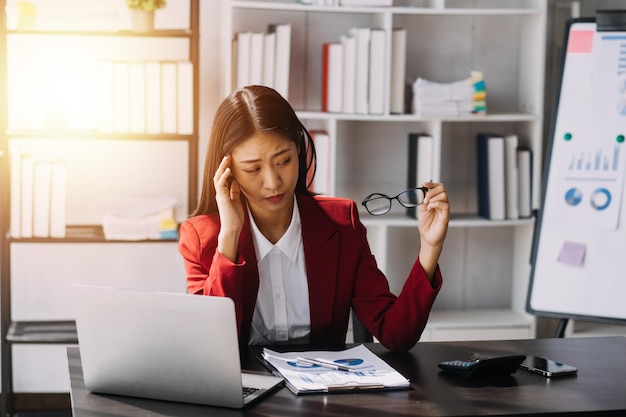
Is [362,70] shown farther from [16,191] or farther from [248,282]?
[248,282]

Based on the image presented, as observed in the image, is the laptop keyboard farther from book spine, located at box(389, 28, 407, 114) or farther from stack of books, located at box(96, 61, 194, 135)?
book spine, located at box(389, 28, 407, 114)

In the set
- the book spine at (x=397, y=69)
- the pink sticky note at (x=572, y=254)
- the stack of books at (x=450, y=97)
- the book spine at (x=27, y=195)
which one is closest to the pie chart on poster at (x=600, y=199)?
the pink sticky note at (x=572, y=254)

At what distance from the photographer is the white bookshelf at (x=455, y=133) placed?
3.53 m

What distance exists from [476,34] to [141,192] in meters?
1.48

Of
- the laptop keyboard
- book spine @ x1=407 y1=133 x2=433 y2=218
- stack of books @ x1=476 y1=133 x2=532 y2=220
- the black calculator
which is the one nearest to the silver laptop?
the laptop keyboard

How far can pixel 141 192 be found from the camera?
3.59 metres

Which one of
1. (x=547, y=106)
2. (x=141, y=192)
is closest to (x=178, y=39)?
(x=141, y=192)

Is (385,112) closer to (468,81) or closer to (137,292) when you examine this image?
(468,81)

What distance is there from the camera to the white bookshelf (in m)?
3.53

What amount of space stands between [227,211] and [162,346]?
0.52 metres

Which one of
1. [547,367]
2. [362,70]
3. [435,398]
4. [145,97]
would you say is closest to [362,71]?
[362,70]

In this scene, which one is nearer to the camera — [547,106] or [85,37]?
[85,37]

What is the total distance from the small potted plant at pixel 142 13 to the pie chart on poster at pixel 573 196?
158 cm

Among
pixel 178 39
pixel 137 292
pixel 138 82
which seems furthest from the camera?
pixel 178 39
